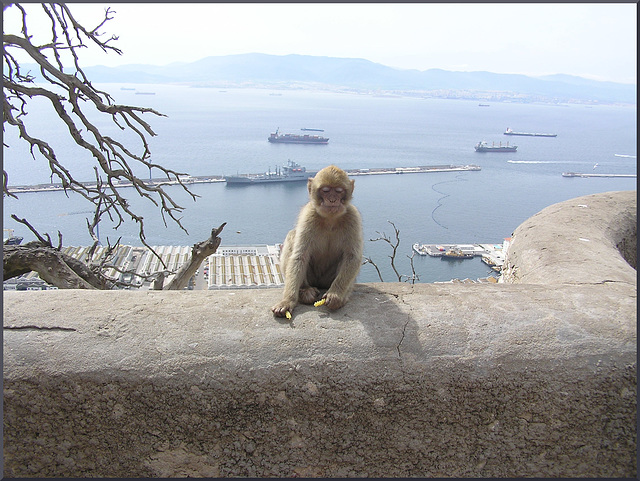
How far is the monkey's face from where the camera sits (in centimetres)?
270

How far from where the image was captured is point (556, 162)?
136ft

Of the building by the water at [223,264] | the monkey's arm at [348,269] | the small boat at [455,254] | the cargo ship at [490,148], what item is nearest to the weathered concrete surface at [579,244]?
the monkey's arm at [348,269]

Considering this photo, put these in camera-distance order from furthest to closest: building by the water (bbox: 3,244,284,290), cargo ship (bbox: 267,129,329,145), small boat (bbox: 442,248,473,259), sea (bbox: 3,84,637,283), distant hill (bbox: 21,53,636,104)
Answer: distant hill (bbox: 21,53,636,104), cargo ship (bbox: 267,129,329,145), sea (bbox: 3,84,637,283), small boat (bbox: 442,248,473,259), building by the water (bbox: 3,244,284,290)

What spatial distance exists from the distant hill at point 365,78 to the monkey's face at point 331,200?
417ft

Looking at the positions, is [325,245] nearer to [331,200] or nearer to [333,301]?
[331,200]

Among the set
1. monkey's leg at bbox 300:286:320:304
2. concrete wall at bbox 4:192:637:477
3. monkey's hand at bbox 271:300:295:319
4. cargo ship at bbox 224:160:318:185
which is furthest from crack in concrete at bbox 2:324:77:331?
cargo ship at bbox 224:160:318:185

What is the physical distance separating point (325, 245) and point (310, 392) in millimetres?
1134

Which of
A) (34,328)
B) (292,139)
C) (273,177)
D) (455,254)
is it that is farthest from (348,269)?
(292,139)

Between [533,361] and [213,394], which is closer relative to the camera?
[213,394]

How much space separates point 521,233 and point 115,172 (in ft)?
10.9

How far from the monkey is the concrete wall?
27 centimetres

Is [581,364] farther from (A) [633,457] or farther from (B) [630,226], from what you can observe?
(B) [630,226]

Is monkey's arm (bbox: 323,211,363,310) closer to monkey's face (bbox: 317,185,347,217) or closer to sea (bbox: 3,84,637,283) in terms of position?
monkey's face (bbox: 317,185,347,217)

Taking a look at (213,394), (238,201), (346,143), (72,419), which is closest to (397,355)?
(213,394)
